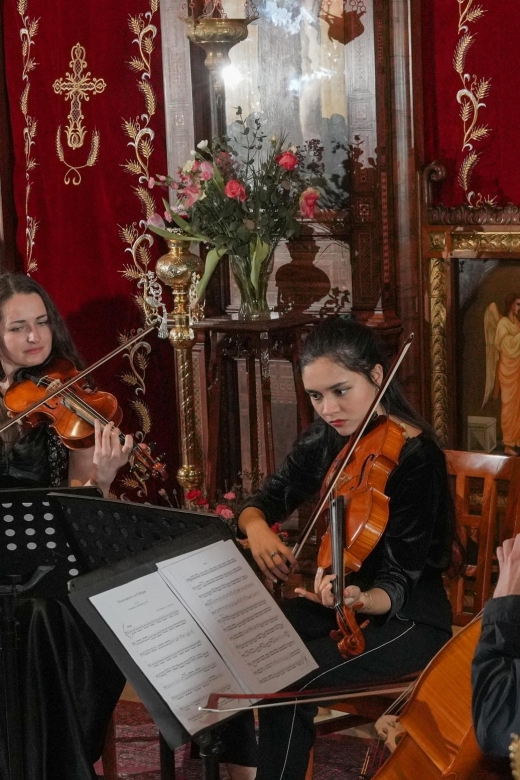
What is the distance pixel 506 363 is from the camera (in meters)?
3.46

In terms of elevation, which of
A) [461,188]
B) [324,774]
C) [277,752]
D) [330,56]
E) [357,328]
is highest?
[330,56]

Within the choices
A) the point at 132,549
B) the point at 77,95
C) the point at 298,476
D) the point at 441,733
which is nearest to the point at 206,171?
the point at 77,95

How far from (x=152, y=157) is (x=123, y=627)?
107 inches

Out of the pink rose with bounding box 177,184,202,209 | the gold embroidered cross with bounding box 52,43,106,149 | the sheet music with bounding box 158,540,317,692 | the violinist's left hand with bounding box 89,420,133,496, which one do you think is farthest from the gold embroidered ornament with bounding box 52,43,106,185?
the sheet music with bounding box 158,540,317,692

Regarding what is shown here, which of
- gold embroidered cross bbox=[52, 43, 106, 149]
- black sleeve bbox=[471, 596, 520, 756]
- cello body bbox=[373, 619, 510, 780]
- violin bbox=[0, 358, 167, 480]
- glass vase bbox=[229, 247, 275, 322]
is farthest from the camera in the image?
gold embroidered cross bbox=[52, 43, 106, 149]

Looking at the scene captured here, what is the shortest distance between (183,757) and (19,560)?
90 cm

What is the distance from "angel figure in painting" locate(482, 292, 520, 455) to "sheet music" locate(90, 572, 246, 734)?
6.13 feet

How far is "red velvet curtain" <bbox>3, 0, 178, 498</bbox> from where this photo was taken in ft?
13.6

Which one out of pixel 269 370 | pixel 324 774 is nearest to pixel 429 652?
pixel 324 774

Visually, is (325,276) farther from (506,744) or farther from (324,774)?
(506,744)

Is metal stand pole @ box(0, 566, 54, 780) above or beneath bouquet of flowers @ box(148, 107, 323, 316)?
beneath

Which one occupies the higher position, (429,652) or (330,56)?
(330,56)

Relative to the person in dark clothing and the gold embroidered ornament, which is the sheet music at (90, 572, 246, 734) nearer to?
the person in dark clothing

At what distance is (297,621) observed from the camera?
2.50 metres
